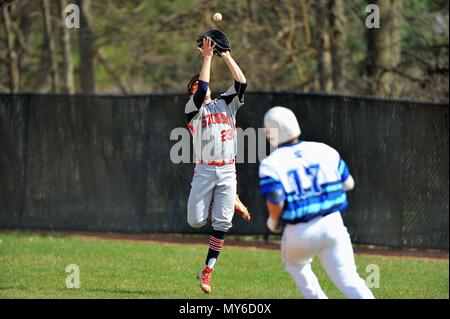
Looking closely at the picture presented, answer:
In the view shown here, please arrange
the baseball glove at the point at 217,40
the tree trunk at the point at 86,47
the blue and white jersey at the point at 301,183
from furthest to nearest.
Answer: the tree trunk at the point at 86,47 → the baseball glove at the point at 217,40 → the blue and white jersey at the point at 301,183

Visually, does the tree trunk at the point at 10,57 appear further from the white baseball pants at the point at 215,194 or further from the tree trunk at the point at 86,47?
the white baseball pants at the point at 215,194

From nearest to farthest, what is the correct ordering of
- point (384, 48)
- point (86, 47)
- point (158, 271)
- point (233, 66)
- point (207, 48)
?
point (207, 48)
point (233, 66)
point (158, 271)
point (384, 48)
point (86, 47)

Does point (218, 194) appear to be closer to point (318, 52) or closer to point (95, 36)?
point (318, 52)

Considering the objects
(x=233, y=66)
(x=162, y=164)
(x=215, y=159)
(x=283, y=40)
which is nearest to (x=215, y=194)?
(x=215, y=159)

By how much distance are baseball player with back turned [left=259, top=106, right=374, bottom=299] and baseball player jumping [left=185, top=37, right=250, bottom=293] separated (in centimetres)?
259

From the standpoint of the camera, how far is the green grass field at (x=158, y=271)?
973 cm

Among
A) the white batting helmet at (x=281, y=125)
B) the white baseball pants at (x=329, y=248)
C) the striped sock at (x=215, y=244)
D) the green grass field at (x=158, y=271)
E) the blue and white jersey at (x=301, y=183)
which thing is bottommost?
the green grass field at (x=158, y=271)

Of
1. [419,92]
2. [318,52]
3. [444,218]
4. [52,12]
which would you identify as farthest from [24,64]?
[444,218]

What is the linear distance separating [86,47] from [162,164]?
26.5ft

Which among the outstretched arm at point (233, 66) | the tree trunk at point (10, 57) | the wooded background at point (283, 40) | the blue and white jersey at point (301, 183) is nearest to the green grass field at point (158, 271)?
the outstretched arm at point (233, 66)

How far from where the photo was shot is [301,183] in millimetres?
6801

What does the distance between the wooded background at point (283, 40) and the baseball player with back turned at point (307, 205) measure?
10.7m

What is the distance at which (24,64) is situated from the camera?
92.1ft

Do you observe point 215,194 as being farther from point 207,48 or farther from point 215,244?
point 207,48
